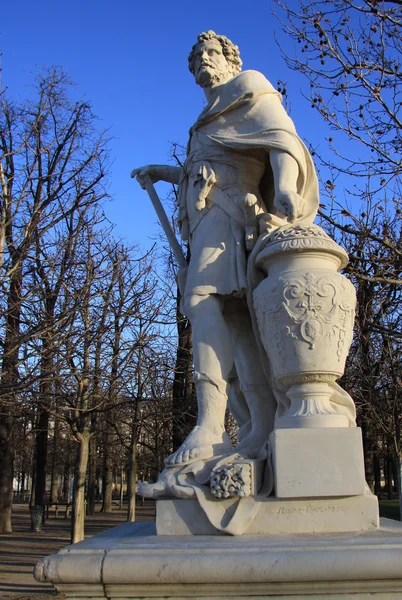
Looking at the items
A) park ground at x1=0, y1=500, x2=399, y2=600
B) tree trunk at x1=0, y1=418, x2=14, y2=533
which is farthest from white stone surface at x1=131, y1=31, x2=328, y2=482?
tree trunk at x1=0, y1=418, x2=14, y2=533

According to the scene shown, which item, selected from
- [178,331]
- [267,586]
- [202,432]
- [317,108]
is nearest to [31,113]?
[178,331]

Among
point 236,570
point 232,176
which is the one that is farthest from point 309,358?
point 232,176

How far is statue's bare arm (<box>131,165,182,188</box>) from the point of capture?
5004 millimetres

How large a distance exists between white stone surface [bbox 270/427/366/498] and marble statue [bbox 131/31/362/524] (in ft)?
0.39

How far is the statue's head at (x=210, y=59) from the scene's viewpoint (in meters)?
4.67

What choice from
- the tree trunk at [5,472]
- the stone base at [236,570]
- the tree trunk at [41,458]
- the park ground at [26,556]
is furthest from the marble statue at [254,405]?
the tree trunk at [41,458]

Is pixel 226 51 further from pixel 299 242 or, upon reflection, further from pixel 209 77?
pixel 299 242

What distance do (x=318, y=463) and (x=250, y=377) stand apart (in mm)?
1023

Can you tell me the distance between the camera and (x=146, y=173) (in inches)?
198

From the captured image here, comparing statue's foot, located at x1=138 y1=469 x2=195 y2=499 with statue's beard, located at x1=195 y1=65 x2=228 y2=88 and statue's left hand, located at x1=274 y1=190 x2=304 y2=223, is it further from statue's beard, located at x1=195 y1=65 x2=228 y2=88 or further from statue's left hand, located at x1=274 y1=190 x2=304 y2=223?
statue's beard, located at x1=195 y1=65 x2=228 y2=88

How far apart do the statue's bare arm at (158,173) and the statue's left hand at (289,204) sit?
1.17 metres

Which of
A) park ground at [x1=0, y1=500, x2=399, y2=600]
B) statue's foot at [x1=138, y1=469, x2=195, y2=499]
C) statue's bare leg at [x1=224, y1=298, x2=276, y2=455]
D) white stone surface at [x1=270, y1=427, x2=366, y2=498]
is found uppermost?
statue's bare leg at [x1=224, y1=298, x2=276, y2=455]

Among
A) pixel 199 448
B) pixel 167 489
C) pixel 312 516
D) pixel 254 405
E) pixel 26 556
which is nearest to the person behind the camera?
pixel 312 516

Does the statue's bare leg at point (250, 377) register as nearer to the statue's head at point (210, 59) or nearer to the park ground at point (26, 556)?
the statue's head at point (210, 59)
